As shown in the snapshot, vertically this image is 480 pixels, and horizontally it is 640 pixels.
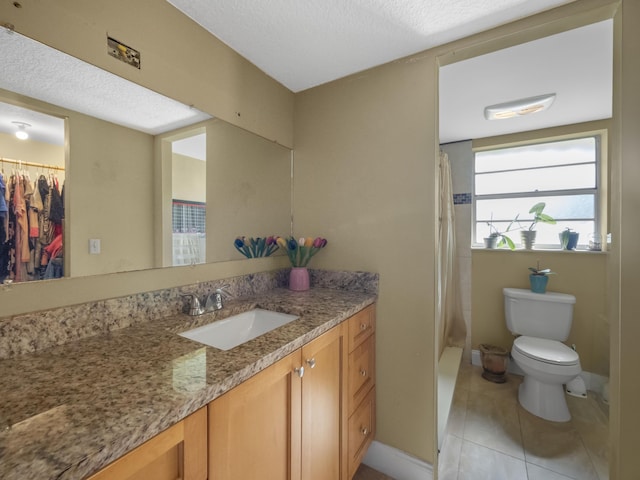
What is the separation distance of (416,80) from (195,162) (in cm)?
122

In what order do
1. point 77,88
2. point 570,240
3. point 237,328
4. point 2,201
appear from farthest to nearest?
point 570,240
point 237,328
point 77,88
point 2,201

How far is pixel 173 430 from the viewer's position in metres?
0.54

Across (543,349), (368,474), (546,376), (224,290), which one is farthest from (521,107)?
(368,474)

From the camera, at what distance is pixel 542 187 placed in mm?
2471

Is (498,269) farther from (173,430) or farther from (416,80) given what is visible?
(173,430)

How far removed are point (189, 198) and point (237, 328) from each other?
25.6 inches

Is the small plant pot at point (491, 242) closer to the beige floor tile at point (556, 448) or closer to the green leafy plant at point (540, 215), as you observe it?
the green leafy plant at point (540, 215)

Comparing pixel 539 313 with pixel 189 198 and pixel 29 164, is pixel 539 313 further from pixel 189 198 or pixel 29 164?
pixel 29 164

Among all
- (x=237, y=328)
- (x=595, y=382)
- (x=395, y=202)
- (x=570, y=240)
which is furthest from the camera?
(x=570, y=240)

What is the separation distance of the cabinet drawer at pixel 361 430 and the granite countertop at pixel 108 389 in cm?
63

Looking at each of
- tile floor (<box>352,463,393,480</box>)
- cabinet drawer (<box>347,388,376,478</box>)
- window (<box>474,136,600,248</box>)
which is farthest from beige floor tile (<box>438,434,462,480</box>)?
window (<box>474,136,600,248</box>)

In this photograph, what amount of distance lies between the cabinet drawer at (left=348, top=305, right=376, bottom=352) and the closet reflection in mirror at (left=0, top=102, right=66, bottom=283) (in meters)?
1.12

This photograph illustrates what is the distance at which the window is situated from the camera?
7.58 feet

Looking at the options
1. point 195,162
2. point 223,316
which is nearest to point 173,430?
point 223,316
